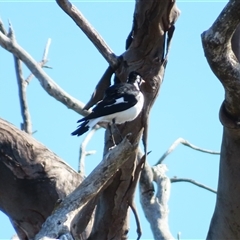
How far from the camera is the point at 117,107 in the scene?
Result: 13.4 ft

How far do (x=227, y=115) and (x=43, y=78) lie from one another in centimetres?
209

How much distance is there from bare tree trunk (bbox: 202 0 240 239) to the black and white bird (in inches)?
33.5

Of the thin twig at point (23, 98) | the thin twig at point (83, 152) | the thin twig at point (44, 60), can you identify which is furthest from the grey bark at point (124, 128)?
the thin twig at point (44, 60)

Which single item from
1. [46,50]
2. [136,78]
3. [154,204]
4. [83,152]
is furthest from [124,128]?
[46,50]

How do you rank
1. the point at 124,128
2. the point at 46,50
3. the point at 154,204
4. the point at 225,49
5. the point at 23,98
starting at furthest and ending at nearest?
the point at 46,50 < the point at 23,98 < the point at 154,204 < the point at 124,128 < the point at 225,49

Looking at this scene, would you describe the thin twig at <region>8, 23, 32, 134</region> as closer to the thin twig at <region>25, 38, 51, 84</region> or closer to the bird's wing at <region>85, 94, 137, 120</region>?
the thin twig at <region>25, 38, 51, 84</region>

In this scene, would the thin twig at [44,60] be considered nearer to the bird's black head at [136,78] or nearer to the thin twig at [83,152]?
the thin twig at [83,152]

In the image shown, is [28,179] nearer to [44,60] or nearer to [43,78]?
[43,78]

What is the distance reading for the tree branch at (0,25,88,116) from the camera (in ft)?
15.4

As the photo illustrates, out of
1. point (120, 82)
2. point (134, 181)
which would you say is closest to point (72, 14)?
point (120, 82)

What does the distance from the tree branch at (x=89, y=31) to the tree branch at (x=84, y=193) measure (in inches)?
28.4

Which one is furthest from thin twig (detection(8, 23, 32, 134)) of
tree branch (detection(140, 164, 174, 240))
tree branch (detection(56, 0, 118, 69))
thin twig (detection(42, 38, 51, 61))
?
tree branch (detection(56, 0, 118, 69))

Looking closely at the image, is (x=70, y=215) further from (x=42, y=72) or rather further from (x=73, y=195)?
(x=42, y=72)

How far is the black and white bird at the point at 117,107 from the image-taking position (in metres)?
3.77
